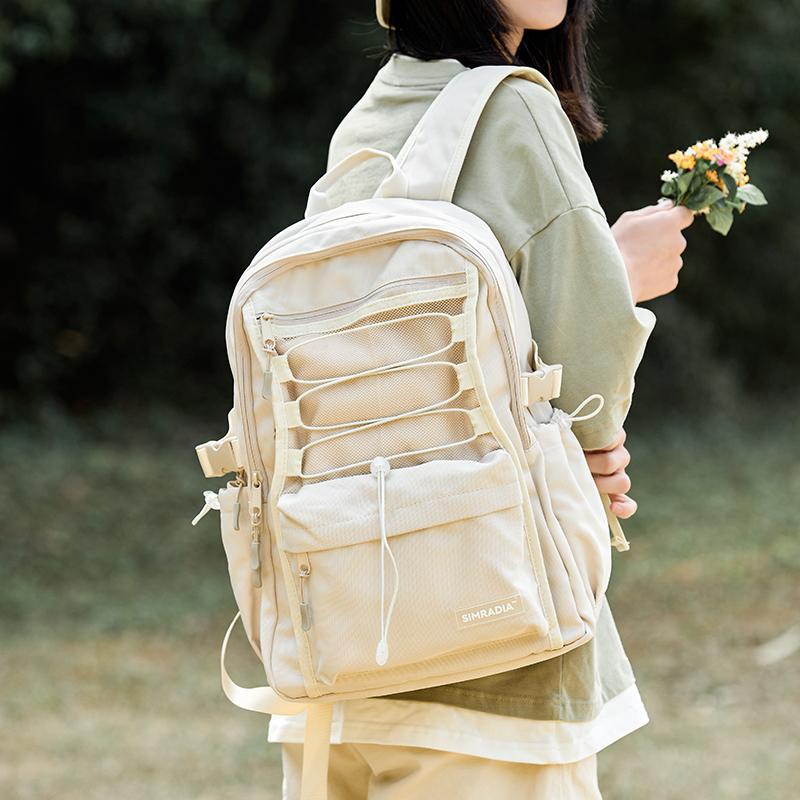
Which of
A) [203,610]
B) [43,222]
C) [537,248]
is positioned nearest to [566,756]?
[537,248]

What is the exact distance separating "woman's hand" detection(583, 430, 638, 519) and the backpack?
0.15 m

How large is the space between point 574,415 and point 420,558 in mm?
285

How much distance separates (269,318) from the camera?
48.0 inches

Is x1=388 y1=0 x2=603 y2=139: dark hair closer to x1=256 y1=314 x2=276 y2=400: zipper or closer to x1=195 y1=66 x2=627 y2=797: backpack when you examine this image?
x1=195 y1=66 x2=627 y2=797: backpack

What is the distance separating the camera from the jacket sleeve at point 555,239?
128 cm

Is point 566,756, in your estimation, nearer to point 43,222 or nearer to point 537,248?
point 537,248

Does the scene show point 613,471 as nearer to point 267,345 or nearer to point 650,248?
point 650,248

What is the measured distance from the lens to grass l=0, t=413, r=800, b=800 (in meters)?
3.43

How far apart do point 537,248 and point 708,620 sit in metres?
3.74

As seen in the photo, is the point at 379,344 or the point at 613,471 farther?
the point at 613,471

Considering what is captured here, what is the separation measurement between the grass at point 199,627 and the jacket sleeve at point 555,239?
91.7 inches

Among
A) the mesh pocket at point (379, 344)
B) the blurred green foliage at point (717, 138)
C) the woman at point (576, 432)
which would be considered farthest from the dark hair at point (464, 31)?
the blurred green foliage at point (717, 138)

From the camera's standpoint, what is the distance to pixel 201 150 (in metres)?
7.54

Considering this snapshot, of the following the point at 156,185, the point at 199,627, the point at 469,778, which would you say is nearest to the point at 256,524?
the point at 469,778
